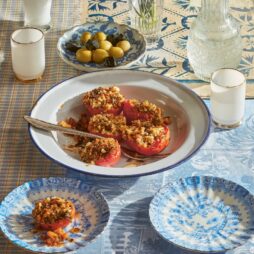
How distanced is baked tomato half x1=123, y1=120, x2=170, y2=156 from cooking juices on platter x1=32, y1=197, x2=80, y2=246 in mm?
282

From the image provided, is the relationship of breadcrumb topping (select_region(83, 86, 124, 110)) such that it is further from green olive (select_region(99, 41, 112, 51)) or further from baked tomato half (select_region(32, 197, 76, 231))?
baked tomato half (select_region(32, 197, 76, 231))

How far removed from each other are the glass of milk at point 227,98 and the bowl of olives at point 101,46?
324mm

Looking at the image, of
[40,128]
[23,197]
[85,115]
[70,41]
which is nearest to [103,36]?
[70,41]

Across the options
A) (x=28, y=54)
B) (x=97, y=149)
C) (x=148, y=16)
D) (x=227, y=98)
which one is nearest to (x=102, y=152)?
(x=97, y=149)

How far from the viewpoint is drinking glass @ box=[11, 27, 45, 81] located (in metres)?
2.05

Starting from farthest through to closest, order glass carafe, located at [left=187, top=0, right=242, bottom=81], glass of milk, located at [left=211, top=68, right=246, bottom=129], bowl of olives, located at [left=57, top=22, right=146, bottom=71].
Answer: bowl of olives, located at [left=57, top=22, right=146, bottom=71] < glass carafe, located at [left=187, top=0, right=242, bottom=81] < glass of milk, located at [left=211, top=68, right=246, bottom=129]

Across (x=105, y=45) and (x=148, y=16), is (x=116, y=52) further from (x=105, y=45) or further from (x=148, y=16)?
(x=148, y=16)

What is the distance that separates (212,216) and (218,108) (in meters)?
0.37

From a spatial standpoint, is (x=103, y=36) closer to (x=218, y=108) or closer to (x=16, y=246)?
(x=218, y=108)

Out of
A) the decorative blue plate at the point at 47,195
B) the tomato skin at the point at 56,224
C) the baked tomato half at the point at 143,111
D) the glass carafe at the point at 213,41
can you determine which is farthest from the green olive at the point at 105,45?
the tomato skin at the point at 56,224

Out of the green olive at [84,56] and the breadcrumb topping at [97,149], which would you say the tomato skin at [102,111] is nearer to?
the breadcrumb topping at [97,149]

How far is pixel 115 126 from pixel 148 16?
574mm

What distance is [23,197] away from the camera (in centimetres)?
160

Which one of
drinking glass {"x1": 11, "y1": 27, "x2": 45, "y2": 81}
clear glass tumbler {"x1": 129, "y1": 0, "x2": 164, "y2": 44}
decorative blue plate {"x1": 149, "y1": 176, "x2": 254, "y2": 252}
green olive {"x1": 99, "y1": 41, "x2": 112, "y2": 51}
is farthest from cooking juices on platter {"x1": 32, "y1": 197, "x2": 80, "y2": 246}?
clear glass tumbler {"x1": 129, "y1": 0, "x2": 164, "y2": 44}
